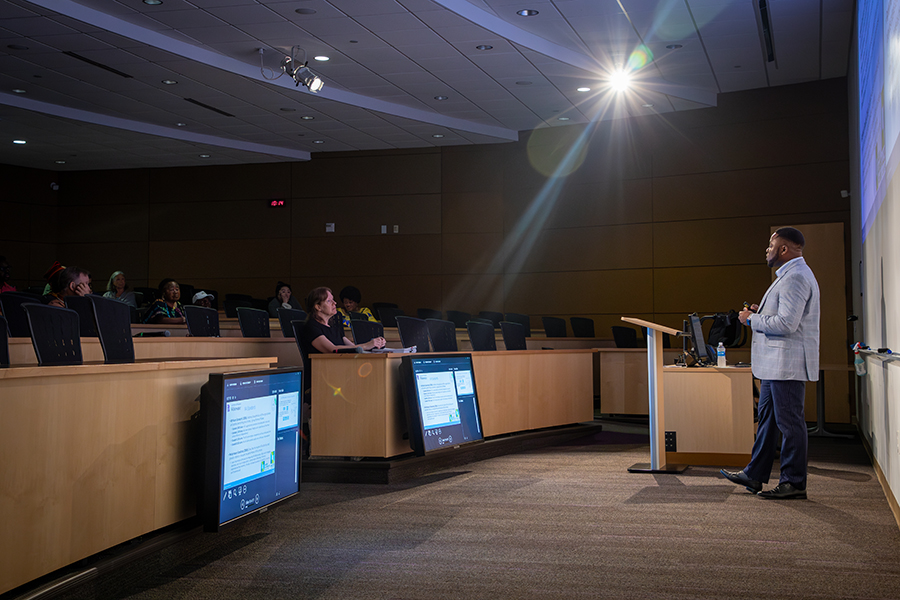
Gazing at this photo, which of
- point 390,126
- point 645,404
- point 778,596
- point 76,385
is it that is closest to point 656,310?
point 645,404

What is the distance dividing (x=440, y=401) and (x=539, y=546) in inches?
68.4

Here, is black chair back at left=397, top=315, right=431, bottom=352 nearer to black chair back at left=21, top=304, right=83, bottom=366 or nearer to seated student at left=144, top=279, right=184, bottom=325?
black chair back at left=21, top=304, right=83, bottom=366

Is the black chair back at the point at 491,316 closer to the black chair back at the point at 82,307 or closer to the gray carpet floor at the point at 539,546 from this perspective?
the gray carpet floor at the point at 539,546

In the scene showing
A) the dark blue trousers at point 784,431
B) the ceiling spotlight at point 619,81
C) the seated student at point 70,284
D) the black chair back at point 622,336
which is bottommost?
the dark blue trousers at point 784,431

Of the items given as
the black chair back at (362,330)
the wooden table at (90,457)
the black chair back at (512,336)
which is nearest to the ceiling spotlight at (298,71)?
the black chair back at (362,330)

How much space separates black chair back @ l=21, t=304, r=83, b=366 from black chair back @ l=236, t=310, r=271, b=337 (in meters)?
3.47

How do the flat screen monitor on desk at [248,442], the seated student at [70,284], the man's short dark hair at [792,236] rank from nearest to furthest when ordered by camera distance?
the flat screen monitor on desk at [248,442] < the man's short dark hair at [792,236] < the seated student at [70,284]

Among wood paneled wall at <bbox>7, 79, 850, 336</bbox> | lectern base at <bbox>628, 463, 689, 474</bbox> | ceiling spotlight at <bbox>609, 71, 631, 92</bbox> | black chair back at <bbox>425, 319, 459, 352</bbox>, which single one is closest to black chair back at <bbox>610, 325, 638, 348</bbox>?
wood paneled wall at <bbox>7, 79, 850, 336</bbox>

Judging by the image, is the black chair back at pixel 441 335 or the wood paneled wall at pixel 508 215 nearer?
the black chair back at pixel 441 335

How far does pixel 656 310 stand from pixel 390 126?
4424 millimetres

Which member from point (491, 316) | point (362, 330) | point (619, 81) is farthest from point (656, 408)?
point (491, 316)

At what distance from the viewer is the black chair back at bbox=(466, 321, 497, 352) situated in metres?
5.69

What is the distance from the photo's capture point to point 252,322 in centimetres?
625

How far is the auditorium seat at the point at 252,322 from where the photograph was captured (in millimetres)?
6113
